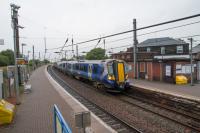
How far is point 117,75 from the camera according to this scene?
18.1 meters

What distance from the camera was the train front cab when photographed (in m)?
17.9

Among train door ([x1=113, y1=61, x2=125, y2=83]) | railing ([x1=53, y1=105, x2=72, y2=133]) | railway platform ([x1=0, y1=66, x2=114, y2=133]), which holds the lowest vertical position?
railway platform ([x1=0, y1=66, x2=114, y2=133])

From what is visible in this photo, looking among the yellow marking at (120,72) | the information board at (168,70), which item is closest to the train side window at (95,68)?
the yellow marking at (120,72)

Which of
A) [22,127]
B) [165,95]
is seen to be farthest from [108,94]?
[22,127]

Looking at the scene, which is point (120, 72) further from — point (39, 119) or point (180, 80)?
point (39, 119)

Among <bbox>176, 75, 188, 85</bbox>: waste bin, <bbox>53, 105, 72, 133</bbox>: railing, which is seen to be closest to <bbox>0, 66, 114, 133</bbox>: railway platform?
<bbox>53, 105, 72, 133</bbox>: railing

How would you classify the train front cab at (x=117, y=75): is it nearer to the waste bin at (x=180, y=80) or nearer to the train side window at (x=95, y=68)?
the train side window at (x=95, y=68)

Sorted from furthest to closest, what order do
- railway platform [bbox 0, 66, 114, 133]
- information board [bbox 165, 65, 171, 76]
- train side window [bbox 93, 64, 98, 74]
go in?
information board [bbox 165, 65, 171, 76] → train side window [bbox 93, 64, 98, 74] → railway platform [bbox 0, 66, 114, 133]

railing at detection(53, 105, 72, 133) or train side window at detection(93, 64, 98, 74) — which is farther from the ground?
train side window at detection(93, 64, 98, 74)

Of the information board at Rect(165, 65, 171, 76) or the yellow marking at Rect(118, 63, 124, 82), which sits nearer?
the yellow marking at Rect(118, 63, 124, 82)

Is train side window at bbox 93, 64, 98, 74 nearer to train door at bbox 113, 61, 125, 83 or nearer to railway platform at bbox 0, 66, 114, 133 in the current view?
train door at bbox 113, 61, 125, 83

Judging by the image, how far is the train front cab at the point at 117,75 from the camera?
17891 millimetres

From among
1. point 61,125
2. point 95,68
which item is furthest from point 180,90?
point 61,125

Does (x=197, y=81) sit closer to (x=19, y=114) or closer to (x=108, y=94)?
(x=108, y=94)
